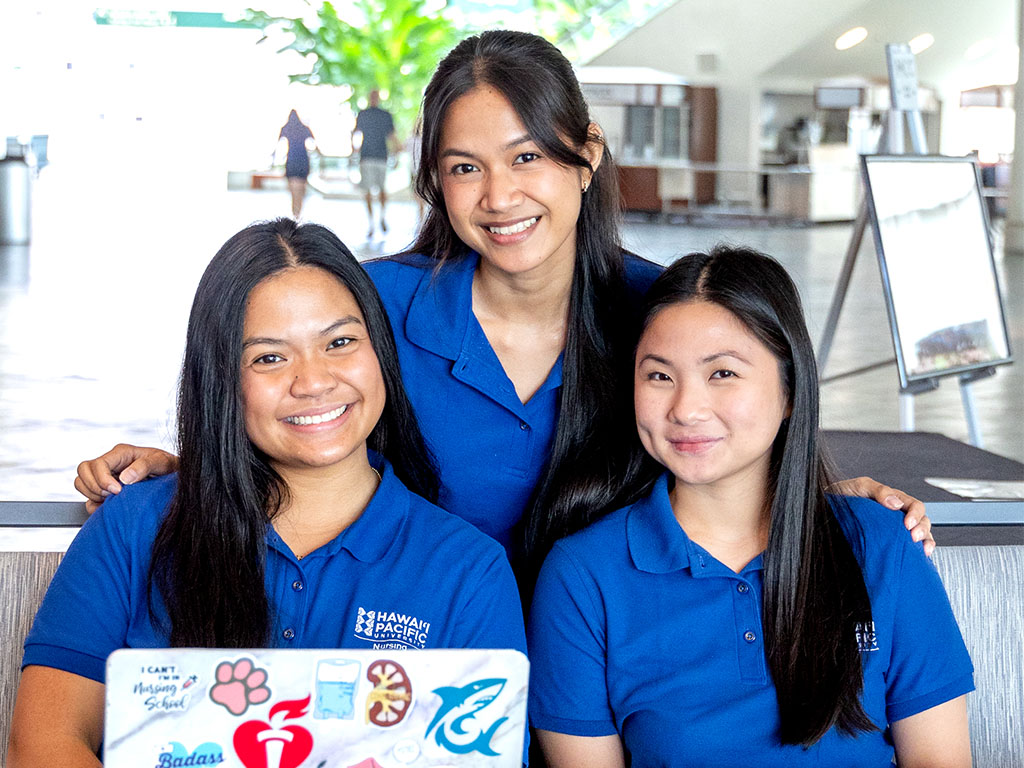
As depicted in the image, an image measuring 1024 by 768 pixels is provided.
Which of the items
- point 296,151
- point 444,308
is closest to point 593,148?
point 444,308

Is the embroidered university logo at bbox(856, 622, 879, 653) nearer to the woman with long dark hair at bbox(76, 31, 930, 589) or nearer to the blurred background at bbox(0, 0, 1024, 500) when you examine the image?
the woman with long dark hair at bbox(76, 31, 930, 589)

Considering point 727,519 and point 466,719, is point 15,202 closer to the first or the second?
point 727,519

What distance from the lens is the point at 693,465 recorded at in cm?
156

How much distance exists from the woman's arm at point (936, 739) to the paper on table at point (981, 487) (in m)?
0.76

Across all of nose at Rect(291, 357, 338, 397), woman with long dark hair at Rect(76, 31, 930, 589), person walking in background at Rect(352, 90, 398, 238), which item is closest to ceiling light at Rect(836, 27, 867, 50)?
person walking in background at Rect(352, 90, 398, 238)

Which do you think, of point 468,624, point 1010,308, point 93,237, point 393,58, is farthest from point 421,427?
point 393,58

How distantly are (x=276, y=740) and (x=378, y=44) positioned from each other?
16864mm

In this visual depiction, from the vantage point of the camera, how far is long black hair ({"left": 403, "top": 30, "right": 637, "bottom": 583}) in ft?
6.12

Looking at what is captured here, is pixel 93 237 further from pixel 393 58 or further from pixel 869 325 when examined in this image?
pixel 869 325

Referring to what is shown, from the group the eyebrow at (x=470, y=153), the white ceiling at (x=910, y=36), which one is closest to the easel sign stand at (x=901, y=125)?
the eyebrow at (x=470, y=153)

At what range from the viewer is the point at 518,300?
6.79ft

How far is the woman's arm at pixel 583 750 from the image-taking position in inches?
60.8

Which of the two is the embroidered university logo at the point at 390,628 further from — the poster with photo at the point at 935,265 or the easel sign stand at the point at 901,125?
the easel sign stand at the point at 901,125

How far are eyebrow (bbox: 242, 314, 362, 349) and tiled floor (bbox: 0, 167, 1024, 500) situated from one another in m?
0.59
